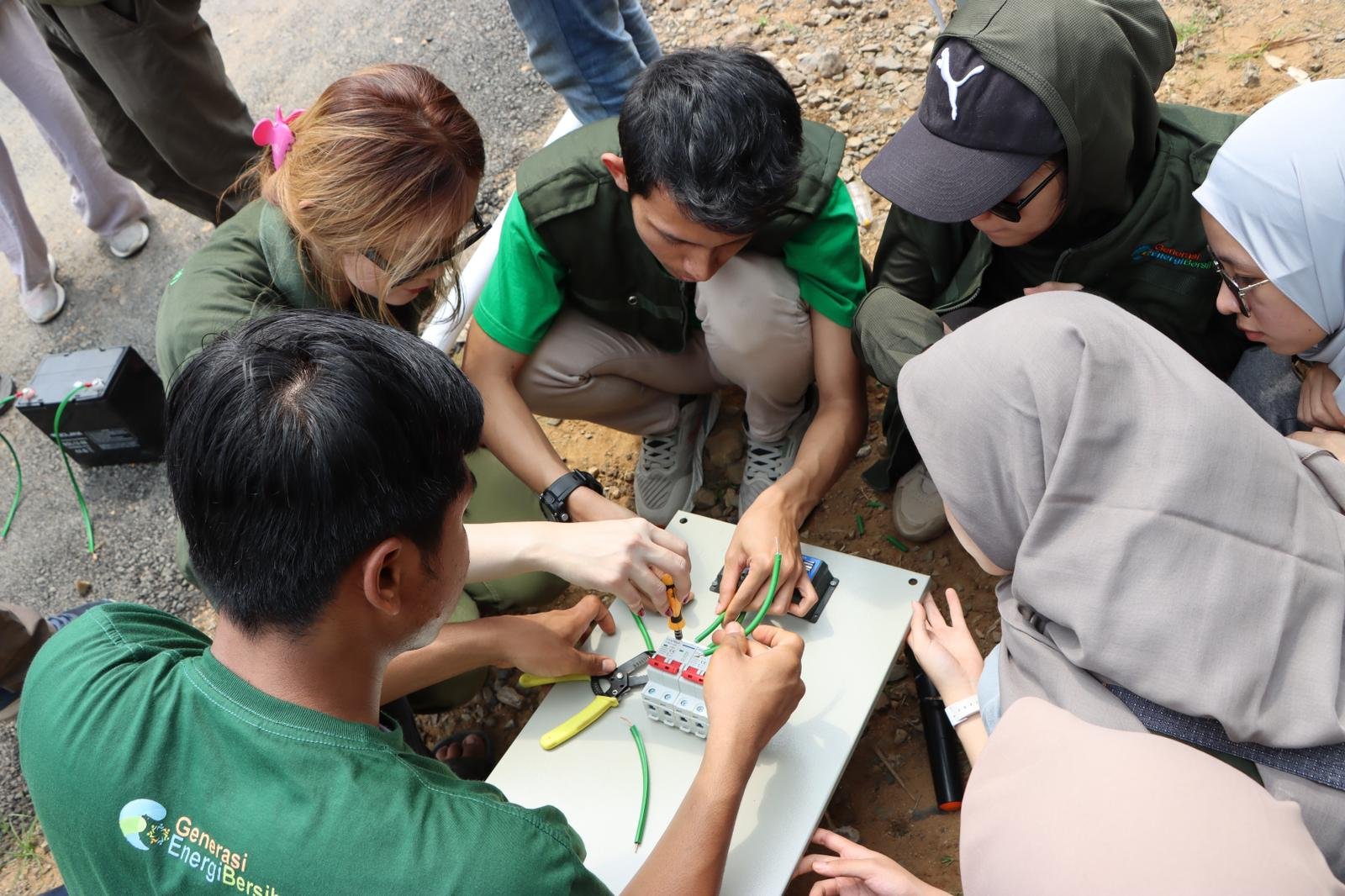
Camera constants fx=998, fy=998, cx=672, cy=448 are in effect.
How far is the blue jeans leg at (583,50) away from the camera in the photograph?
3.32 metres

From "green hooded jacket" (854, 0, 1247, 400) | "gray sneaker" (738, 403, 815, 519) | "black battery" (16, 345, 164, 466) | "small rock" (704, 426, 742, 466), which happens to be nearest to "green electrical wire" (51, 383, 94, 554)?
"black battery" (16, 345, 164, 466)

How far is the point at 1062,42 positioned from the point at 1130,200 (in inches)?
17.8

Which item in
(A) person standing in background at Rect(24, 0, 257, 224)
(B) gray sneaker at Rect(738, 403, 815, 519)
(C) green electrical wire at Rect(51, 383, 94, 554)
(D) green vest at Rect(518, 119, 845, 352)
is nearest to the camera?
(D) green vest at Rect(518, 119, 845, 352)

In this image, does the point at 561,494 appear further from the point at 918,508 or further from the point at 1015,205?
the point at 1015,205

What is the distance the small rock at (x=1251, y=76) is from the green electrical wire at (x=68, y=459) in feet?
13.5

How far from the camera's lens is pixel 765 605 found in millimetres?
2059

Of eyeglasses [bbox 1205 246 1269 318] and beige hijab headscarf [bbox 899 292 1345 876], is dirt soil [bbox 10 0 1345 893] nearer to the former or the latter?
beige hijab headscarf [bbox 899 292 1345 876]

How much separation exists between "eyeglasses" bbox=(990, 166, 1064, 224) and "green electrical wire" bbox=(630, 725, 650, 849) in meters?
1.36

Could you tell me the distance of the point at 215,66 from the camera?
3518mm

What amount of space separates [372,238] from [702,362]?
44.7 inches

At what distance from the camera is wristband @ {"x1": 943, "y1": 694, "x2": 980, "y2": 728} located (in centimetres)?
192

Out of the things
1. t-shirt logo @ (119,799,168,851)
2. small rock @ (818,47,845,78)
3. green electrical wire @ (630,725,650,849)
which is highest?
t-shirt logo @ (119,799,168,851)

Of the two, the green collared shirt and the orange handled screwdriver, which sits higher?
the green collared shirt

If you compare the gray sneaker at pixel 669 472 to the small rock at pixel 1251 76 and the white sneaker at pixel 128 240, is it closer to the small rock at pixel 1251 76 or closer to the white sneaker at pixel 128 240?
the small rock at pixel 1251 76
